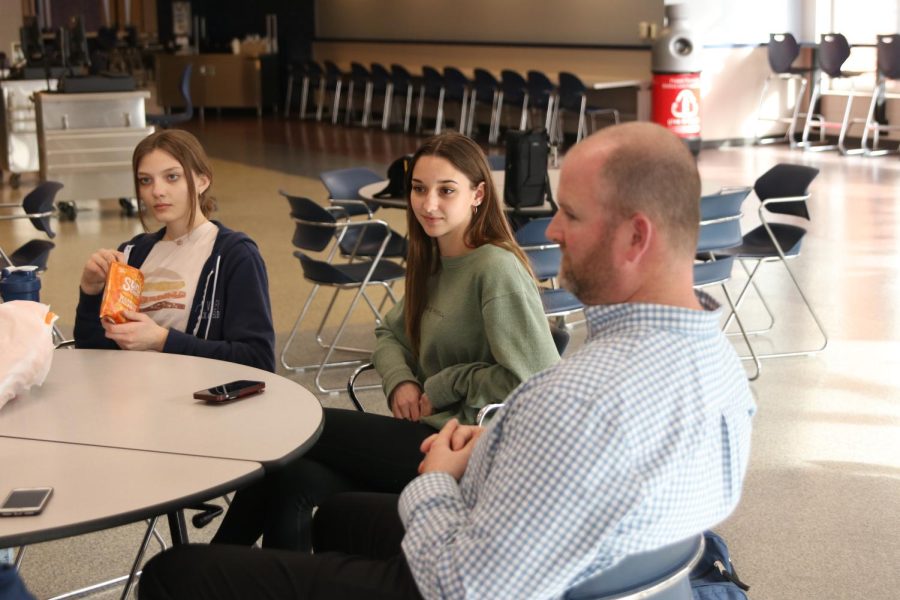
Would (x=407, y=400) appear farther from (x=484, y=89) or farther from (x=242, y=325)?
(x=484, y=89)

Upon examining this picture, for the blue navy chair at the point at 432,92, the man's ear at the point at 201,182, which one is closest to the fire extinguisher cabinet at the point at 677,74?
the blue navy chair at the point at 432,92

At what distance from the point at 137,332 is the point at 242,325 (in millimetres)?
286

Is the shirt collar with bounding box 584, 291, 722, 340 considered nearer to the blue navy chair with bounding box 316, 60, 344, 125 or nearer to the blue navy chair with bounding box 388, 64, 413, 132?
the blue navy chair with bounding box 388, 64, 413, 132

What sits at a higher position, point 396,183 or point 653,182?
point 653,182

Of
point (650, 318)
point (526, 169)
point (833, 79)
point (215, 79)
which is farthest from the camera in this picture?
point (215, 79)

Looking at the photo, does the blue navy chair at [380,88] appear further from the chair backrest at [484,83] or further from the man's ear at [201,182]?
the man's ear at [201,182]

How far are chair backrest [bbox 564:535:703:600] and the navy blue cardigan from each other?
1.56 metres

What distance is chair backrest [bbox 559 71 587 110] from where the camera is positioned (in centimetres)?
1275

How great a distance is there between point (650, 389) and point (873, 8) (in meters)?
12.5

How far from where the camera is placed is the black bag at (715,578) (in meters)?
2.25

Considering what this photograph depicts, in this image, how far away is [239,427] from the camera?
225 cm

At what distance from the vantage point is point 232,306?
3.15 metres

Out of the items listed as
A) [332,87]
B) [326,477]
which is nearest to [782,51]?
[332,87]

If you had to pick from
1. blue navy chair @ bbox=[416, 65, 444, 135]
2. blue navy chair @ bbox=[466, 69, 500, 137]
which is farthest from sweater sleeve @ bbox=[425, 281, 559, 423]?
blue navy chair @ bbox=[416, 65, 444, 135]
